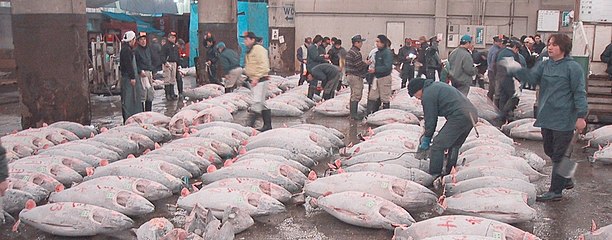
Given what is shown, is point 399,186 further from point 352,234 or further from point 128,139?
point 128,139

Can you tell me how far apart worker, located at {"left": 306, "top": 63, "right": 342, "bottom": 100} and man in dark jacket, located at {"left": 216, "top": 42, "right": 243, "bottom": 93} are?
1744 millimetres

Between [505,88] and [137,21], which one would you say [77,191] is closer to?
[505,88]

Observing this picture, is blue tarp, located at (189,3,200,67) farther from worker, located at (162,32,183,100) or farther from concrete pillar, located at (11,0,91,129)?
concrete pillar, located at (11,0,91,129)

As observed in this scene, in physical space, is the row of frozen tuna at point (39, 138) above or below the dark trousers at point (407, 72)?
below

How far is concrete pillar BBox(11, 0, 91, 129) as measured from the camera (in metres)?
9.53

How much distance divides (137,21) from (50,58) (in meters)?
15.4

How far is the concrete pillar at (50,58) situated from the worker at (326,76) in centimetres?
456

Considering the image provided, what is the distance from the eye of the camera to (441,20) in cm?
2495

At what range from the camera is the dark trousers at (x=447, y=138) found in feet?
21.0

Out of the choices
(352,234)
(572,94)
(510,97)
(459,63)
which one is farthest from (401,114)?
(352,234)

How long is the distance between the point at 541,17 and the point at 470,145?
18320 mm

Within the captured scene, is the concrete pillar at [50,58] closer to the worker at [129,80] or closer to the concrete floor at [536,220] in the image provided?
the worker at [129,80]

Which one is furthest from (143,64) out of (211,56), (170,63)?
(211,56)

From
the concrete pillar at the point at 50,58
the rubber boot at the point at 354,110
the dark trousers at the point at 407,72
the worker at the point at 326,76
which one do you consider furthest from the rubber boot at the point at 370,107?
the concrete pillar at the point at 50,58
